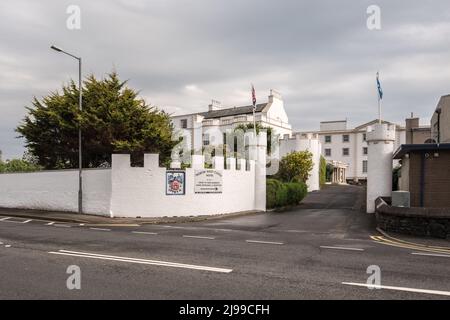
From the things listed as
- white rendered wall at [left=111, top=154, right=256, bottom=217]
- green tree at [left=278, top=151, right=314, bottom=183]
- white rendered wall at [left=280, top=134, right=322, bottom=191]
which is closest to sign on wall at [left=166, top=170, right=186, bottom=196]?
white rendered wall at [left=111, top=154, right=256, bottom=217]

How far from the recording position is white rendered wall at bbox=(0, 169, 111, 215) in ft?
66.2

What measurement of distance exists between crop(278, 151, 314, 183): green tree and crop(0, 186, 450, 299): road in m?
26.4

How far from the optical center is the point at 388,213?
15.4m

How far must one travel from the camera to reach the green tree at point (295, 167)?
1607 inches

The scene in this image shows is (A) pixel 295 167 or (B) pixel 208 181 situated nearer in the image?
(B) pixel 208 181

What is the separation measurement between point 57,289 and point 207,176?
15.0 m

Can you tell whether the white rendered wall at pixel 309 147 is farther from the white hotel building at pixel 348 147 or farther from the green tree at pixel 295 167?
the white hotel building at pixel 348 147

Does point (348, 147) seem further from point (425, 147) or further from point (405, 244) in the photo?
point (405, 244)

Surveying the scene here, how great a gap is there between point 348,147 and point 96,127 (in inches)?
2528

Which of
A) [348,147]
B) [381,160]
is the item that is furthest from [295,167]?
[348,147]

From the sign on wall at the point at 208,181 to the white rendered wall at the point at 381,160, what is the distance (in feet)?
30.7

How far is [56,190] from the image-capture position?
21922 millimetres

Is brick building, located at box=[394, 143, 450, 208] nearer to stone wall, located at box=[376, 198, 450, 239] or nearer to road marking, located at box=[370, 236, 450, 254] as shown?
stone wall, located at box=[376, 198, 450, 239]
